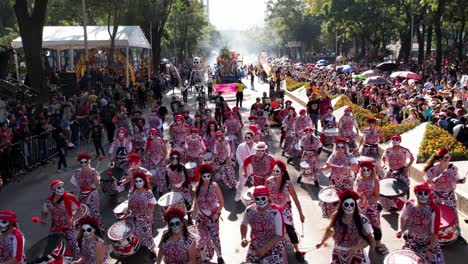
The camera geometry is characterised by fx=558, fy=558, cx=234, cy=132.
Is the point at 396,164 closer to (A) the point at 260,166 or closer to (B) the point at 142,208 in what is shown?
(A) the point at 260,166

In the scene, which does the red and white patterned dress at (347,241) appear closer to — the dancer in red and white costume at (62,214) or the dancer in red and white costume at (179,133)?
the dancer in red and white costume at (62,214)

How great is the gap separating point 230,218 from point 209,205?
2.95 meters

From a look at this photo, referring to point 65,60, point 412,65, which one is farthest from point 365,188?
point 65,60

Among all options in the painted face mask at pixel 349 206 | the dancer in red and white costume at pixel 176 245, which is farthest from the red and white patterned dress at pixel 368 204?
the dancer in red and white costume at pixel 176 245

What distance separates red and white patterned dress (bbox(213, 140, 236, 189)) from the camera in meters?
14.1

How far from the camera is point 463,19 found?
38906mm

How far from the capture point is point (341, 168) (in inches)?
447

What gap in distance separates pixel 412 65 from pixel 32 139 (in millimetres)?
35669

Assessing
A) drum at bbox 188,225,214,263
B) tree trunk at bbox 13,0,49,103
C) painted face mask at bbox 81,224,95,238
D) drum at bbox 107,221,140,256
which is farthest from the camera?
tree trunk at bbox 13,0,49,103

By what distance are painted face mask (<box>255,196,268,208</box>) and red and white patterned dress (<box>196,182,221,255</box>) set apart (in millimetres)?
1871

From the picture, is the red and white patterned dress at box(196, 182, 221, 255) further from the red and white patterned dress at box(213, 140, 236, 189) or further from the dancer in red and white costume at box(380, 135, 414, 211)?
the red and white patterned dress at box(213, 140, 236, 189)

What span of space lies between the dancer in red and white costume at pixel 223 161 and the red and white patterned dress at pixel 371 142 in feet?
11.3

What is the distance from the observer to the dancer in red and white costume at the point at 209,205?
9102mm

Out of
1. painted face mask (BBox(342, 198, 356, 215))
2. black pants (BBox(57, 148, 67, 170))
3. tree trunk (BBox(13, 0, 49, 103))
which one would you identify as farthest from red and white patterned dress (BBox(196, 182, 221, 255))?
tree trunk (BBox(13, 0, 49, 103))
